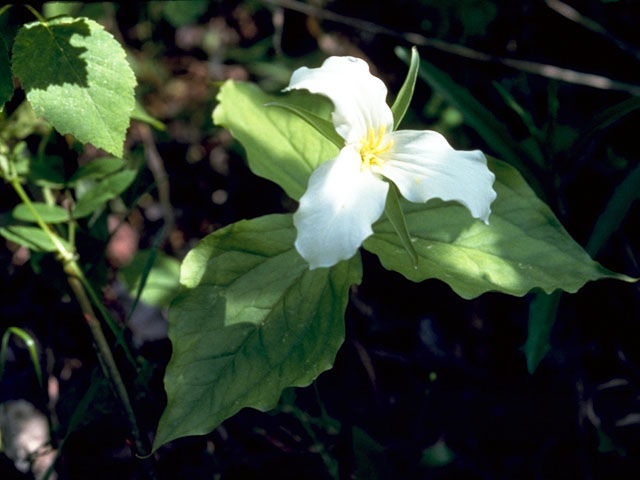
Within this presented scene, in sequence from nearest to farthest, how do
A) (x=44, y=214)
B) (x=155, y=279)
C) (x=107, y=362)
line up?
1. (x=107, y=362)
2. (x=44, y=214)
3. (x=155, y=279)

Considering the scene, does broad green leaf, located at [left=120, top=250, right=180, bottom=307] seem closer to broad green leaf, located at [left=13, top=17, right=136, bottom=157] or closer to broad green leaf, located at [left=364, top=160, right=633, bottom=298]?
broad green leaf, located at [left=13, top=17, right=136, bottom=157]

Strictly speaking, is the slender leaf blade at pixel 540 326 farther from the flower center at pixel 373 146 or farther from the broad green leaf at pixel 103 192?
the broad green leaf at pixel 103 192

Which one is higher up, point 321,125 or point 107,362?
point 321,125

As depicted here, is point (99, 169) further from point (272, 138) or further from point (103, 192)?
point (272, 138)

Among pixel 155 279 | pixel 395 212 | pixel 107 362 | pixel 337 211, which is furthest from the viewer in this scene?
pixel 155 279

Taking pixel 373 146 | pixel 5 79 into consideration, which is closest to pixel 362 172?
pixel 373 146

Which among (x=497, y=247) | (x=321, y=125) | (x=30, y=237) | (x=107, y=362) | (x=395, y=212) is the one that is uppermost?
(x=321, y=125)

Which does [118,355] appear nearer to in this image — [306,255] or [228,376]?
[228,376]

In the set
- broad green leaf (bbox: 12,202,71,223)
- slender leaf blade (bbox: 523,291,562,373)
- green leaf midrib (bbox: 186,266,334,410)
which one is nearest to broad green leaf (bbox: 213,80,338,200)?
green leaf midrib (bbox: 186,266,334,410)
